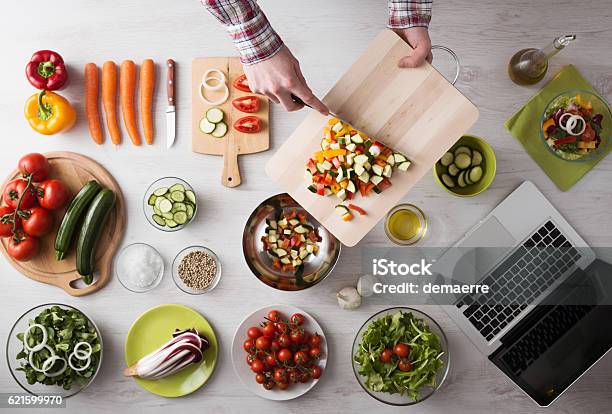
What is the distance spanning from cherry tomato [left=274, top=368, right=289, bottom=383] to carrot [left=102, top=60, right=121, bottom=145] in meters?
1.00

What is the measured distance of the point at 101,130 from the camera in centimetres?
194

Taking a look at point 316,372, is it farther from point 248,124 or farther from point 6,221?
point 6,221

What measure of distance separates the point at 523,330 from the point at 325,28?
1.24m

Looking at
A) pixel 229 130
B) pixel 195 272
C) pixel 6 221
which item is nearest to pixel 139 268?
pixel 195 272

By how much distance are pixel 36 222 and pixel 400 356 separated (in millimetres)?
1316

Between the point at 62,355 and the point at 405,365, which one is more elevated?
the point at 405,365

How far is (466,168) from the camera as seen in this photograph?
182 cm

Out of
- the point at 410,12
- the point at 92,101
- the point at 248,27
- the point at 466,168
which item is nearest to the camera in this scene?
the point at 248,27

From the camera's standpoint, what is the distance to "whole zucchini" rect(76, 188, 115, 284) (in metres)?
1.83

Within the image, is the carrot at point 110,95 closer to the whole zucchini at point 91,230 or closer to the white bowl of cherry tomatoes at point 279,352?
the whole zucchini at point 91,230

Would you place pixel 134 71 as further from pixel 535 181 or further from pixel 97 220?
pixel 535 181

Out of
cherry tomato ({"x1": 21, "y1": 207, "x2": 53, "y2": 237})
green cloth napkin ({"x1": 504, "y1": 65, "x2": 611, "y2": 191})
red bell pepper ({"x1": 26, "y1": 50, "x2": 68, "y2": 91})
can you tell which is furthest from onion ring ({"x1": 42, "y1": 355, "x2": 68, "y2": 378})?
green cloth napkin ({"x1": 504, "y1": 65, "x2": 611, "y2": 191})

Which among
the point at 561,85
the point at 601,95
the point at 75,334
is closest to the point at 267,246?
the point at 75,334

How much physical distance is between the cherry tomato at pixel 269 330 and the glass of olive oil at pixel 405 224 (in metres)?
0.51
